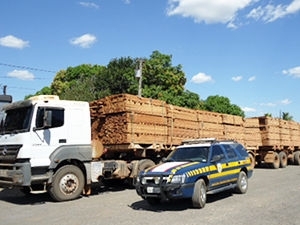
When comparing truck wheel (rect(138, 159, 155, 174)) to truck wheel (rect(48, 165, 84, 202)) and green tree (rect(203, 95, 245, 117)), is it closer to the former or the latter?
truck wheel (rect(48, 165, 84, 202))

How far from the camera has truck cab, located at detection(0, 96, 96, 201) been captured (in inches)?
453

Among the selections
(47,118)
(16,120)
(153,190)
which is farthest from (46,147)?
(153,190)

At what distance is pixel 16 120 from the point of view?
12.2 metres

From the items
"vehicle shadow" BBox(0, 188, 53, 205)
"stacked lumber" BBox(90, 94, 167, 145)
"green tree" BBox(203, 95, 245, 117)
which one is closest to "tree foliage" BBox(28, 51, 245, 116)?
"green tree" BBox(203, 95, 245, 117)

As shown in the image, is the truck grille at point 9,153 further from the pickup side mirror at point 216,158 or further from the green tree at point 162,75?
the green tree at point 162,75

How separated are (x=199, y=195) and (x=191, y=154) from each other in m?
1.70

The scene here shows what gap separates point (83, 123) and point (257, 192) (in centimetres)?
599

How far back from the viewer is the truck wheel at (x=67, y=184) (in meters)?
11.9

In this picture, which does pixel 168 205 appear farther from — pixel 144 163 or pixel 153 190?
pixel 144 163

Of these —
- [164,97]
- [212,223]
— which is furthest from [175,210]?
[164,97]

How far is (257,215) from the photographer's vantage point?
902cm

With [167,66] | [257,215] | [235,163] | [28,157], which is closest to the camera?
[257,215]

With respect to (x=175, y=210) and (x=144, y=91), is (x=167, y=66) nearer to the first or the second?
(x=144, y=91)

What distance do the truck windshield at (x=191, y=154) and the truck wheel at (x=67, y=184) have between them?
9.81 ft
